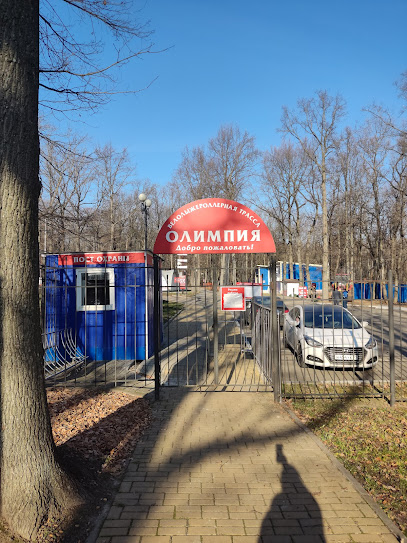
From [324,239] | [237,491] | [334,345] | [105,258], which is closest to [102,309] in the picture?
[105,258]

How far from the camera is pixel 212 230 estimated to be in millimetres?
7211

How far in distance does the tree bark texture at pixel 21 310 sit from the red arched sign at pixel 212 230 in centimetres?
391

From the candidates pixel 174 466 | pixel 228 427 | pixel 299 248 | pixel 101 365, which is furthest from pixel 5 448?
pixel 299 248

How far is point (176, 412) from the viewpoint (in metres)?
5.99

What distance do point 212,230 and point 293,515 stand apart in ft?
16.1

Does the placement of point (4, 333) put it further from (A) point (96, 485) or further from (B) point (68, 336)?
(B) point (68, 336)

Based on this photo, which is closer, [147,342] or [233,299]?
[233,299]

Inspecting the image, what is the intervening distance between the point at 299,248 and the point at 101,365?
37.0m

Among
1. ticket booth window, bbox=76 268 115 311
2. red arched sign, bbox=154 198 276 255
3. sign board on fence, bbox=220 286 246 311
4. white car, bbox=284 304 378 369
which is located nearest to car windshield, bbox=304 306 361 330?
white car, bbox=284 304 378 369

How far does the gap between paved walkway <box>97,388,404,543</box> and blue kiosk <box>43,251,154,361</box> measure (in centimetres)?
414

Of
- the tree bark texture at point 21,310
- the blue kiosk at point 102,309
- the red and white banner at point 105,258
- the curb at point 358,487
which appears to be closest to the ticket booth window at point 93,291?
the blue kiosk at point 102,309

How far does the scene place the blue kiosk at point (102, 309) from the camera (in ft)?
30.9

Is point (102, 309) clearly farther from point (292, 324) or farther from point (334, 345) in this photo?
point (334, 345)

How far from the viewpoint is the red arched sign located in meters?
7.16
